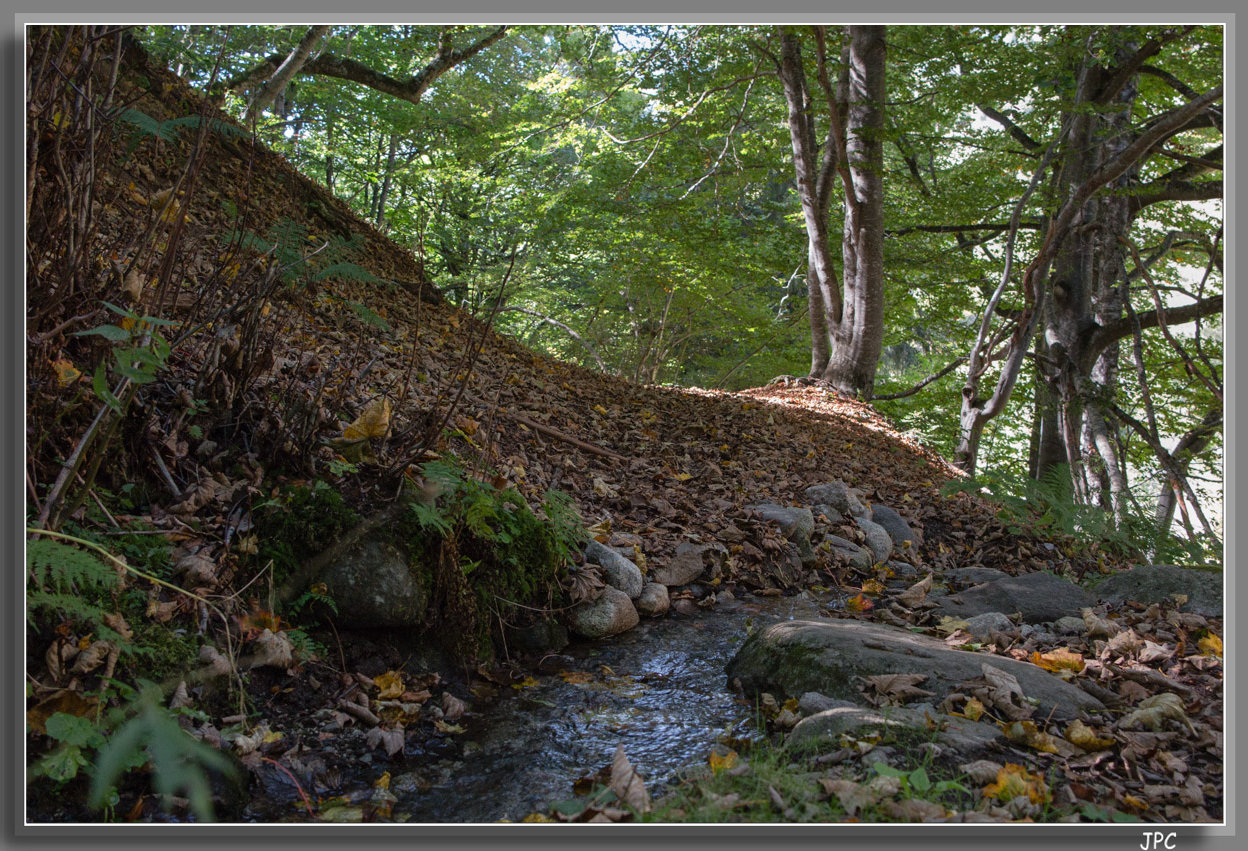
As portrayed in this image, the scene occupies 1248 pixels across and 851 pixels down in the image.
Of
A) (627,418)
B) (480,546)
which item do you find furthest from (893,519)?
(480,546)

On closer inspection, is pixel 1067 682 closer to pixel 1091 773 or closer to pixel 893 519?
pixel 1091 773

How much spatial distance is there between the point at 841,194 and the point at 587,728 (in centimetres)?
1165

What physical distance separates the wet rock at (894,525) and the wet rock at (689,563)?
178cm

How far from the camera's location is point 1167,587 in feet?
11.5

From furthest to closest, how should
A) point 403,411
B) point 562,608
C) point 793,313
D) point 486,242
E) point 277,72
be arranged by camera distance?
1. point 793,313
2. point 486,242
3. point 277,72
4. point 403,411
5. point 562,608

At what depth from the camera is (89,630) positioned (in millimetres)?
2076

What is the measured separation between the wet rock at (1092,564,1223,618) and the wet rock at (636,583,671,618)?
219cm

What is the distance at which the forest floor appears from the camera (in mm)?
2215

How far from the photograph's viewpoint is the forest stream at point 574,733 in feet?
7.01

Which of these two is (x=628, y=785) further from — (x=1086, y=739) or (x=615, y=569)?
(x=615, y=569)

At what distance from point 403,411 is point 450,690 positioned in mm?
1493

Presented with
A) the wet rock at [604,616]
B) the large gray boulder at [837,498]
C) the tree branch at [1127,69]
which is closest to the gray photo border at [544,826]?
the wet rock at [604,616]

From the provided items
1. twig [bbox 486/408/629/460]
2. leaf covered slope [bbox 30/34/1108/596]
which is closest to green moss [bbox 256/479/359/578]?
leaf covered slope [bbox 30/34/1108/596]

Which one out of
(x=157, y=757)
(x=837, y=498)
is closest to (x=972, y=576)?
(x=837, y=498)
